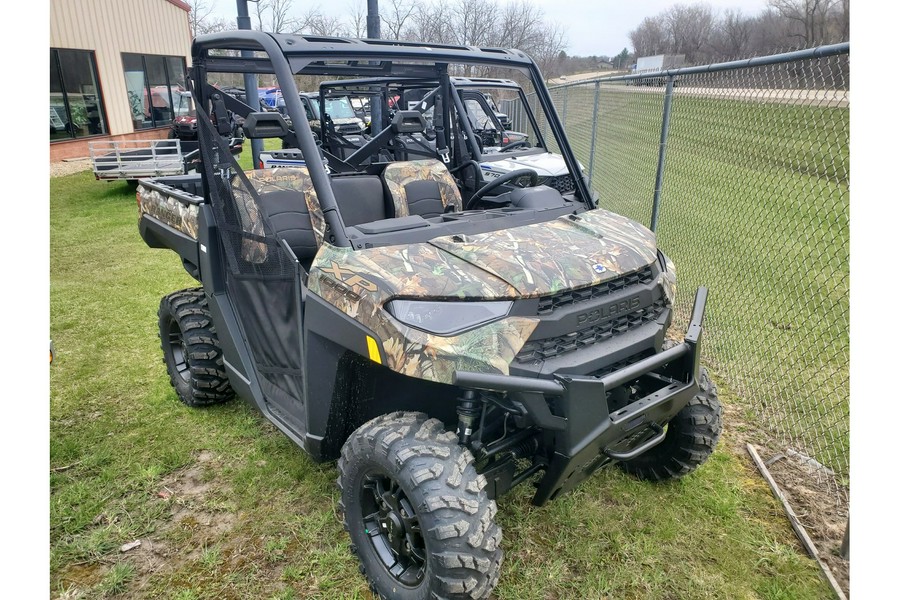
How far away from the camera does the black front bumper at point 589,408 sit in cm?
198

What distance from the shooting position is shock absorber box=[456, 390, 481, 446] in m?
2.18

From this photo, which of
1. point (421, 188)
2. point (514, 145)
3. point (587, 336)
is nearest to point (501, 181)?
point (421, 188)

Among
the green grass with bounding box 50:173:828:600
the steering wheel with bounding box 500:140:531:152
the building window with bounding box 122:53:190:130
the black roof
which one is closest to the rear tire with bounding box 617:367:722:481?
the green grass with bounding box 50:173:828:600

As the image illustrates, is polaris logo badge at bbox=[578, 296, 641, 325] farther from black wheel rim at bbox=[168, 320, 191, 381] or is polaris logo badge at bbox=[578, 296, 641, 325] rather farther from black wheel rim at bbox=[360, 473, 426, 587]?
black wheel rim at bbox=[168, 320, 191, 381]

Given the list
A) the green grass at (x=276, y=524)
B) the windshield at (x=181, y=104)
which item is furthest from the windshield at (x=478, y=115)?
the windshield at (x=181, y=104)

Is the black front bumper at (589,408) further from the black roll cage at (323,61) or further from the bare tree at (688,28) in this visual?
the bare tree at (688,28)

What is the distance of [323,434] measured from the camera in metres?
2.60

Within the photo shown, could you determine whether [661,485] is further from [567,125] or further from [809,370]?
[567,125]

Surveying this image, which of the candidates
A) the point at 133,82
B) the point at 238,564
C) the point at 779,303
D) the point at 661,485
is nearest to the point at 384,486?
the point at 238,564

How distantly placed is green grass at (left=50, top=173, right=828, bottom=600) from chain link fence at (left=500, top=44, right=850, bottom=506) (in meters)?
0.42

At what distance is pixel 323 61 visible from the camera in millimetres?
2623

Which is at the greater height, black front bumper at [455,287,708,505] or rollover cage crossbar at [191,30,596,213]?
rollover cage crossbar at [191,30,596,213]

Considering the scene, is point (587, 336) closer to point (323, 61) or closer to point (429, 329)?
point (429, 329)

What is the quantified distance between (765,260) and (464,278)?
18.1 ft
